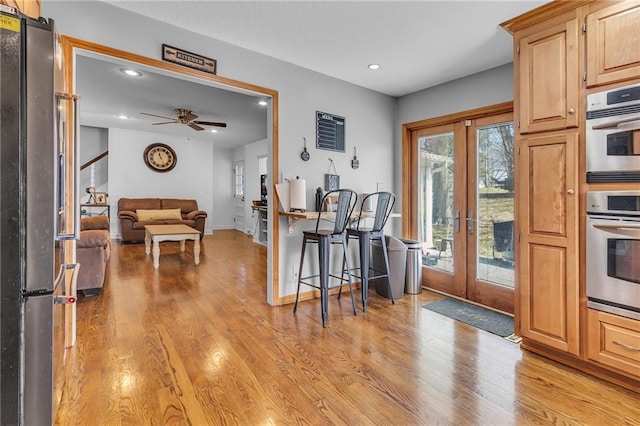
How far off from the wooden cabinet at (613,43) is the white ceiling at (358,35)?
43 centimetres

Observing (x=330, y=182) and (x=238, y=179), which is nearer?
(x=330, y=182)

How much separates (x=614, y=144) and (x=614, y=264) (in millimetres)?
718

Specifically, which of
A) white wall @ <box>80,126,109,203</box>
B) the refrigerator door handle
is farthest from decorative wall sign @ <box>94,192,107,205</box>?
the refrigerator door handle

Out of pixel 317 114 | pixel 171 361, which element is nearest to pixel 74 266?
pixel 171 361

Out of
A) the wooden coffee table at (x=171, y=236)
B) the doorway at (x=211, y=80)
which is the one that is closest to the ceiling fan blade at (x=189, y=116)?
the wooden coffee table at (x=171, y=236)

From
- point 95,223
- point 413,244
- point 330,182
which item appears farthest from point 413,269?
point 95,223

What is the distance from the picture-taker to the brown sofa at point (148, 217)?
6.81 meters

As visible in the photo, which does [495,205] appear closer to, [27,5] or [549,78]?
[549,78]

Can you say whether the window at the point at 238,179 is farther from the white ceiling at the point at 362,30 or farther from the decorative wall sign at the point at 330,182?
the white ceiling at the point at 362,30

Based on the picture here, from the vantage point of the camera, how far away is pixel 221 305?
3.21m

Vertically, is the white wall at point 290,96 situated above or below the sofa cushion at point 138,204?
above

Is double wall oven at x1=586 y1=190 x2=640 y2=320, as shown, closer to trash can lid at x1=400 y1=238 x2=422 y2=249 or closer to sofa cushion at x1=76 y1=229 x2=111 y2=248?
trash can lid at x1=400 y1=238 x2=422 y2=249

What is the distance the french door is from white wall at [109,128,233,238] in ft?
20.6

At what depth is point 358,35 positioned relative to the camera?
2.65 m
